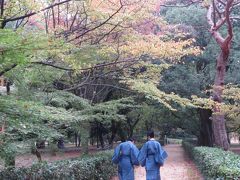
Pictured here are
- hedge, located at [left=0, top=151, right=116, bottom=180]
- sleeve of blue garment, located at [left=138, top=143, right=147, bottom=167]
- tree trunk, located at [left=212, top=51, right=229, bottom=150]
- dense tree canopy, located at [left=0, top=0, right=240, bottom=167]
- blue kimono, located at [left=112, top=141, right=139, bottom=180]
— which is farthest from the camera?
tree trunk, located at [left=212, top=51, right=229, bottom=150]

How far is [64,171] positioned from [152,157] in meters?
2.15

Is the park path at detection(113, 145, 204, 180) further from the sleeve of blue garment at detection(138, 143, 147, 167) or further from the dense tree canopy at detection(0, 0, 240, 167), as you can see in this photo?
the sleeve of blue garment at detection(138, 143, 147, 167)

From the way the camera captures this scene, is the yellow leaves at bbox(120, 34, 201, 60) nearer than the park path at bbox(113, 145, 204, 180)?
Yes

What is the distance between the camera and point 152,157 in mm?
8930

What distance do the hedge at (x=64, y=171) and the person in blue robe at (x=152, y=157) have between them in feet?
5.30

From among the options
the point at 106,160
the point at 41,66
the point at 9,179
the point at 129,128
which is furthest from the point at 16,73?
the point at 129,128

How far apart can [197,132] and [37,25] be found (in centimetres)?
Result: 2167

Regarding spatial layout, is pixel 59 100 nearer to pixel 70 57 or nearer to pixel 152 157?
pixel 70 57

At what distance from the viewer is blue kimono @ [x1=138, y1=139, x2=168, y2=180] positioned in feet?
29.0

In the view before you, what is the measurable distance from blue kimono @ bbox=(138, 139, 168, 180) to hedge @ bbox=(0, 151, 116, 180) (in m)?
1.62

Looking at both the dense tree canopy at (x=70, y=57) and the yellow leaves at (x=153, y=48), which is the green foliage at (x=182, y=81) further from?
the yellow leaves at (x=153, y=48)

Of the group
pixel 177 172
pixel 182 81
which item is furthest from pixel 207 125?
pixel 177 172

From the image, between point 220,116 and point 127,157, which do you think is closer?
point 127,157

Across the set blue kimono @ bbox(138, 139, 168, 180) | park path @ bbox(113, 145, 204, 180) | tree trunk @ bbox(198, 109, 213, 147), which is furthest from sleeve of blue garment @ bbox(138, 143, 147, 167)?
tree trunk @ bbox(198, 109, 213, 147)
